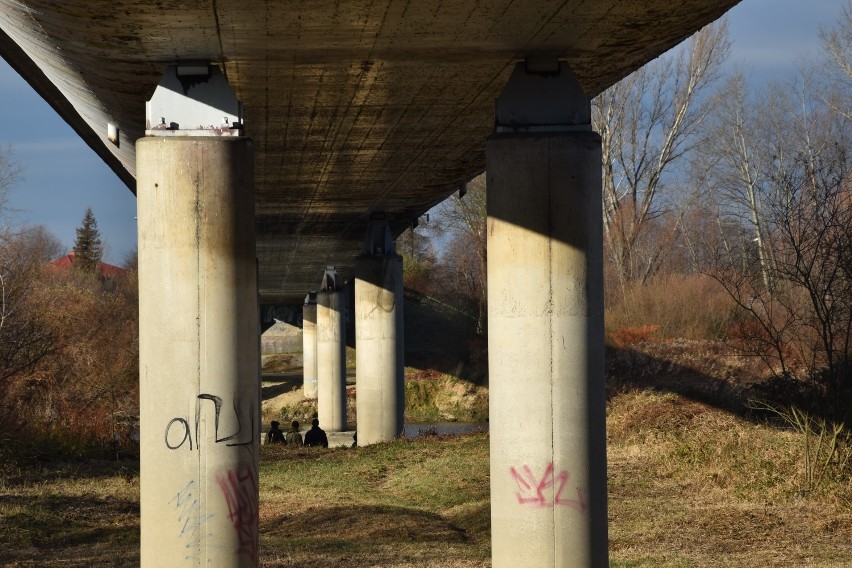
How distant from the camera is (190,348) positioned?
33.6 ft

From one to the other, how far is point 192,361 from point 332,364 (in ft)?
114

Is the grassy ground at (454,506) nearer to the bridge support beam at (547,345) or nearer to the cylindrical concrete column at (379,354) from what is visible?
the bridge support beam at (547,345)

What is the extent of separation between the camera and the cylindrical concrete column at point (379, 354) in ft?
100

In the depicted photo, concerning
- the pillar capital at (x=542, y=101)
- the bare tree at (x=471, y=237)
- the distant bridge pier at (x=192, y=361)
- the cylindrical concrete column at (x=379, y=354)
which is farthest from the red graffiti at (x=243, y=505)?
the bare tree at (x=471, y=237)

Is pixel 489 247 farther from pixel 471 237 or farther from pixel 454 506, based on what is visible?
pixel 471 237

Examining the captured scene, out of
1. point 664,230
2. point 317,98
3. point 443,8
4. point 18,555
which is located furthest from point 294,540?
point 664,230

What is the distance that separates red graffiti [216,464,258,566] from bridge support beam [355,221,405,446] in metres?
20.1

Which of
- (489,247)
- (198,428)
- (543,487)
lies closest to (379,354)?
(489,247)

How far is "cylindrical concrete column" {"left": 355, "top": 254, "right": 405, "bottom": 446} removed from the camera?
30484 mm

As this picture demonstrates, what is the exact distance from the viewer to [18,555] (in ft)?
43.2

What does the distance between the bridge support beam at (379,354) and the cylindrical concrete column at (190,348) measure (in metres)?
20.0

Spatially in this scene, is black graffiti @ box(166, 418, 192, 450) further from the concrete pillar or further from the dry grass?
the concrete pillar

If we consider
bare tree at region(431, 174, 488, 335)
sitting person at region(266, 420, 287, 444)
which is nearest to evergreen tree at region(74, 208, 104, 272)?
bare tree at region(431, 174, 488, 335)

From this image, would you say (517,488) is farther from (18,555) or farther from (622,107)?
(622,107)
